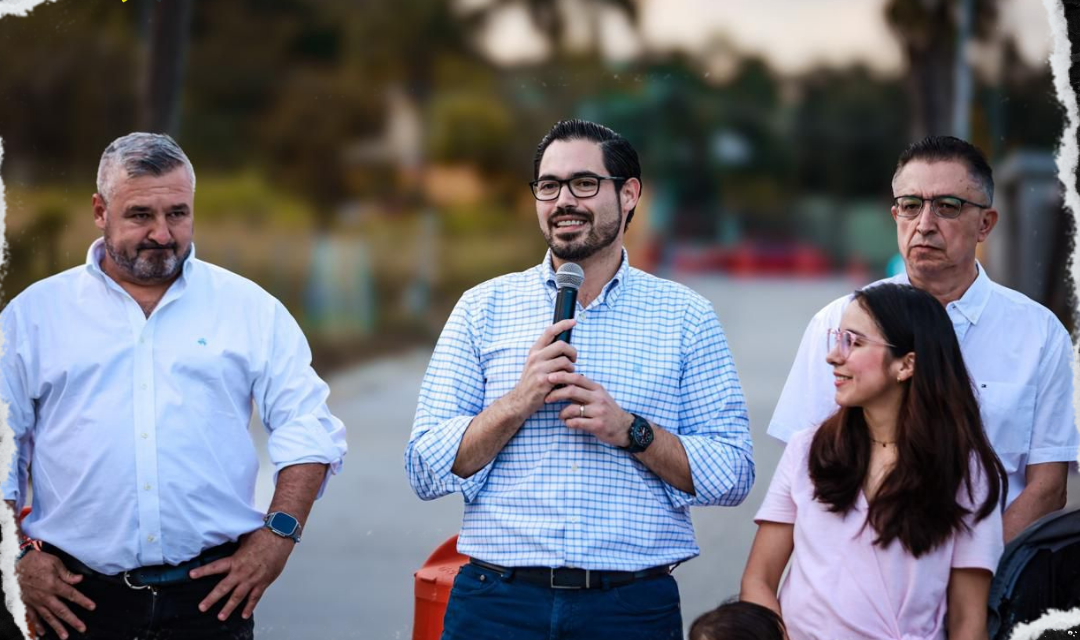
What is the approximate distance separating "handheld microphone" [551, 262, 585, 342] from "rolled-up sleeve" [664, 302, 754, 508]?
327mm

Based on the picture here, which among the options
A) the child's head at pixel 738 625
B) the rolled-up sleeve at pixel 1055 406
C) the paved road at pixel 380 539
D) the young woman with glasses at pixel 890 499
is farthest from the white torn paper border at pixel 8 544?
the rolled-up sleeve at pixel 1055 406

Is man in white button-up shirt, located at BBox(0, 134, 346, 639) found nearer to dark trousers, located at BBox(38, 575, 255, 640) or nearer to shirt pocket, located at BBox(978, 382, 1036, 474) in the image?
dark trousers, located at BBox(38, 575, 255, 640)

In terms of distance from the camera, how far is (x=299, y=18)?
2298cm

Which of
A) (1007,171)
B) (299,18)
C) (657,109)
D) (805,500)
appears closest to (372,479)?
(805,500)

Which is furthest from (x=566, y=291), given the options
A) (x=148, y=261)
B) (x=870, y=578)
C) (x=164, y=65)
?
(x=164, y=65)

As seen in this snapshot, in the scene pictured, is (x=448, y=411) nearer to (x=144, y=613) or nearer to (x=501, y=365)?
(x=501, y=365)

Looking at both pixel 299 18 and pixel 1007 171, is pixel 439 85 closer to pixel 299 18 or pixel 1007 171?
pixel 299 18

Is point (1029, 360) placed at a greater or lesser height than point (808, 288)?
lesser

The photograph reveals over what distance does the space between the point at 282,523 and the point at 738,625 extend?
119 centimetres

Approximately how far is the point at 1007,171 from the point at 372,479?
897 centimetres

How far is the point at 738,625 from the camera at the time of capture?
2.52 meters

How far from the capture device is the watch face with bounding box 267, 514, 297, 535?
3051mm

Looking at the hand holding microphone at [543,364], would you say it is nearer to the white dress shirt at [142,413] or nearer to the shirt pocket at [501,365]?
the shirt pocket at [501,365]

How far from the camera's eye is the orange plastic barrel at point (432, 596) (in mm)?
3115
